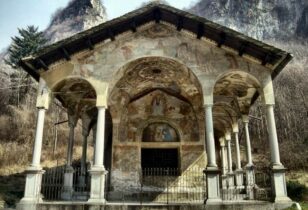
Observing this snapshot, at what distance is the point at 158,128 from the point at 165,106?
1.14 metres

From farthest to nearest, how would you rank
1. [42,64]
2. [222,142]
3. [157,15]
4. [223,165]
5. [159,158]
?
[222,142], [223,165], [159,158], [157,15], [42,64]

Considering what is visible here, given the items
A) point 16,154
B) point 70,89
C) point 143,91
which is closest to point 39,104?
point 70,89

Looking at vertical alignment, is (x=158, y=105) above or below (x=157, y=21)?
below

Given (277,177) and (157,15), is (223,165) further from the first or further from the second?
(157,15)

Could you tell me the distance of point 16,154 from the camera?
27484 mm

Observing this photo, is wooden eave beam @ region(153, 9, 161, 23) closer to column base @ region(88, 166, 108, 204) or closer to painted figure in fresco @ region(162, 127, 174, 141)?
painted figure in fresco @ region(162, 127, 174, 141)

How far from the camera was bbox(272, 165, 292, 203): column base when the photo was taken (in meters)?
10.3

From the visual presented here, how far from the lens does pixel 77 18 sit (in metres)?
62.5

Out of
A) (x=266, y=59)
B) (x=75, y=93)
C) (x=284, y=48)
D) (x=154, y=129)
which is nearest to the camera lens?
(x=266, y=59)

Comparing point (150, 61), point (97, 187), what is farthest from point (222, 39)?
point (97, 187)

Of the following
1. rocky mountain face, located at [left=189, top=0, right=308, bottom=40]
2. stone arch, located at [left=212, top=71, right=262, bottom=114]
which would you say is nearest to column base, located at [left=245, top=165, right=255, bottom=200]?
stone arch, located at [left=212, top=71, right=262, bottom=114]

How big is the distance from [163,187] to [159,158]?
1510mm

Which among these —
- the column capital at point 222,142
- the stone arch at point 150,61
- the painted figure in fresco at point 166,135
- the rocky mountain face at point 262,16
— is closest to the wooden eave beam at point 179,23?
the stone arch at point 150,61

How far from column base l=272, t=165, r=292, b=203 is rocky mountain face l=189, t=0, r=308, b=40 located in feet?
142
